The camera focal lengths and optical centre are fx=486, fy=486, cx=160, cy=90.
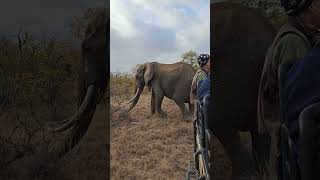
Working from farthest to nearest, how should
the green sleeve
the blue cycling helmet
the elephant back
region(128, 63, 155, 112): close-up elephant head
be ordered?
1. region(128, 63, 155, 112): close-up elephant head
2. the blue cycling helmet
3. the elephant back
4. the green sleeve

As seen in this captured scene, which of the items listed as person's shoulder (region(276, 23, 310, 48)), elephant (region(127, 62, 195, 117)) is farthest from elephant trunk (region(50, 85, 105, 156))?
elephant (region(127, 62, 195, 117))

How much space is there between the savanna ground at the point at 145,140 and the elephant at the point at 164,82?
106 mm

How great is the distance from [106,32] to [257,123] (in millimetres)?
1866

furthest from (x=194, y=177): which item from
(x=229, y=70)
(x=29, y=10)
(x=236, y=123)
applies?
(x=29, y=10)

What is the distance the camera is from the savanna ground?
708 cm

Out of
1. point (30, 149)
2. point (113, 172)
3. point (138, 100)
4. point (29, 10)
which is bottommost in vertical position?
point (113, 172)

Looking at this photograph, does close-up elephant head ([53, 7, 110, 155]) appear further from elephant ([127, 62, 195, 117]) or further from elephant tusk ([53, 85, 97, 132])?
elephant ([127, 62, 195, 117])

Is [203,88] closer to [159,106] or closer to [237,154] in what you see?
[237,154]

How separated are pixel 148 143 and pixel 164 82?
1.14m

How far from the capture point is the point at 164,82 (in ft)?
26.4

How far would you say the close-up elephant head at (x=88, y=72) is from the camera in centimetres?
516

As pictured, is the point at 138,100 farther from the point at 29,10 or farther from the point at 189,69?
the point at 29,10

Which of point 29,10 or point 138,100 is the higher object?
point 29,10

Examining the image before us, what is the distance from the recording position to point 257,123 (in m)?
5.10
